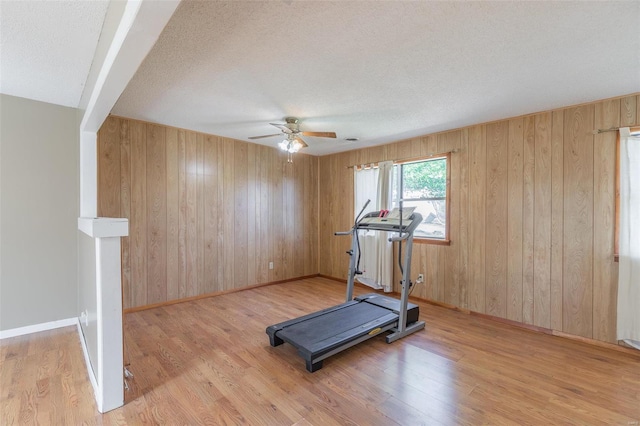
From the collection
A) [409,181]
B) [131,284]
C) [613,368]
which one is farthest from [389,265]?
[131,284]

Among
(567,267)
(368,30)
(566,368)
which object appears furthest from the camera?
(567,267)

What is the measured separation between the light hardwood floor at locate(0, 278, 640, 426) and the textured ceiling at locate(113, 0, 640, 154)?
2.45 m

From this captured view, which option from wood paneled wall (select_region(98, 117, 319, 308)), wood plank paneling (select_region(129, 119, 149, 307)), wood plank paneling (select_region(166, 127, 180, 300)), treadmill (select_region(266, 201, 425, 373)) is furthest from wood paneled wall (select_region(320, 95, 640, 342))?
wood plank paneling (select_region(129, 119, 149, 307))

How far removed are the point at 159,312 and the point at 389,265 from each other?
10.9 ft

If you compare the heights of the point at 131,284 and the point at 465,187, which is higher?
the point at 465,187

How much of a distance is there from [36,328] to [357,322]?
134 inches

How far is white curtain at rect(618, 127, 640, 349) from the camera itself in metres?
2.64

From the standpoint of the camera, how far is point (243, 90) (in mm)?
2686

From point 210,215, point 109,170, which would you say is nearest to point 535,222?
point 210,215

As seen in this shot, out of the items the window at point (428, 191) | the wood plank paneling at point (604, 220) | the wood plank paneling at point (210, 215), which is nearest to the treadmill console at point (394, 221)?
the window at point (428, 191)

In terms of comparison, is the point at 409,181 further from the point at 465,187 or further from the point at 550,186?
the point at 550,186

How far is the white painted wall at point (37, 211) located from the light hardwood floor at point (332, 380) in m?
0.35

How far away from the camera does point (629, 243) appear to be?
2.66 meters

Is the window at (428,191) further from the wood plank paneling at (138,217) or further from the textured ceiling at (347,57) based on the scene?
the wood plank paneling at (138,217)
